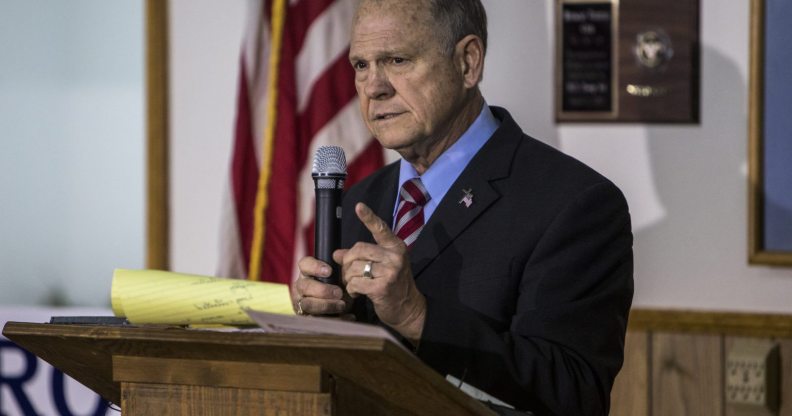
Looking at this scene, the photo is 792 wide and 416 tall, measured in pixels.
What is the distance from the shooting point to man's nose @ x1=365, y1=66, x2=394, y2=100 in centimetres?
204

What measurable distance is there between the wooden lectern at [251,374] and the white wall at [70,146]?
93.5 inches

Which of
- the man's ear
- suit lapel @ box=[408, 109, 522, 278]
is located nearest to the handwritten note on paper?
suit lapel @ box=[408, 109, 522, 278]

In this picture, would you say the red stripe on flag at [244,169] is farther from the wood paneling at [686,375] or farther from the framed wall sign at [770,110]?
the framed wall sign at [770,110]

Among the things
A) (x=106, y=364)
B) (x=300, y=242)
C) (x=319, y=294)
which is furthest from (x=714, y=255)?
(x=106, y=364)

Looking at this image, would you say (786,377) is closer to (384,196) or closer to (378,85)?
(384,196)

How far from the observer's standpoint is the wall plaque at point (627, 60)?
3178mm

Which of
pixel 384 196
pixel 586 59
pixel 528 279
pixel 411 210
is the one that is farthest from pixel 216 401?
pixel 586 59

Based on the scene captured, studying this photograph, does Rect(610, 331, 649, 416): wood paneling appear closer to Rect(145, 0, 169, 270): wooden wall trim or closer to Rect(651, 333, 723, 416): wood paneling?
Rect(651, 333, 723, 416): wood paneling

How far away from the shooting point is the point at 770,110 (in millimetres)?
3117

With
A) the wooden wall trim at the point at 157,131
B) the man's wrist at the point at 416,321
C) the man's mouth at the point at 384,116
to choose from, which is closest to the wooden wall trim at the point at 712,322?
the man's mouth at the point at 384,116

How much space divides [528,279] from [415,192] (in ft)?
1.13

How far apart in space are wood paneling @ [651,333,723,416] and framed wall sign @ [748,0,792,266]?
0.97 ft

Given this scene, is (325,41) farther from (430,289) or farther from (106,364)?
(106,364)

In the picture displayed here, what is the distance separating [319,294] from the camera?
5.27 feet
